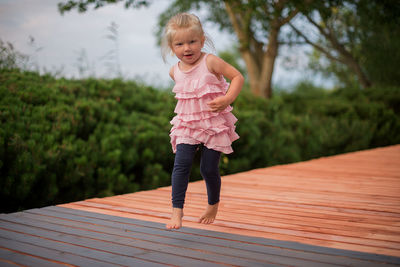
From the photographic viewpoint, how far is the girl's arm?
252cm

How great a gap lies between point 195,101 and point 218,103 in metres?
0.21

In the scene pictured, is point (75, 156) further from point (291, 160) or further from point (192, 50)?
point (291, 160)

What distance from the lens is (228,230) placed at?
2.67 metres

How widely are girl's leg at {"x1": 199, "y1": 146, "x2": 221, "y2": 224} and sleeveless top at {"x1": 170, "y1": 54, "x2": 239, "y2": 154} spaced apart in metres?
0.07

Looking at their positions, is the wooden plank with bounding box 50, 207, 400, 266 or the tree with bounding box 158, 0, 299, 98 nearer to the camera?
the wooden plank with bounding box 50, 207, 400, 266

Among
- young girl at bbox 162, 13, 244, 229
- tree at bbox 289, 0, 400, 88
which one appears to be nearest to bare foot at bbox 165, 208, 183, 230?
young girl at bbox 162, 13, 244, 229

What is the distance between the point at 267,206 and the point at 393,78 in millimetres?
13398

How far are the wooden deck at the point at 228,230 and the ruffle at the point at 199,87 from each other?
2.99ft

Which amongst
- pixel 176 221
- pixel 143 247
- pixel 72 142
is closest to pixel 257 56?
pixel 72 142

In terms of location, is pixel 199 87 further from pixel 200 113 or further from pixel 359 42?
pixel 359 42

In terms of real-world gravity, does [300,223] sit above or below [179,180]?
below

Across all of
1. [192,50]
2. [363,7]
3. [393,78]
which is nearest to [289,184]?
[192,50]

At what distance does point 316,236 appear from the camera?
251 cm

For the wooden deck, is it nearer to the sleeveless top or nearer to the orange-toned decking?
the orange-toned decking
